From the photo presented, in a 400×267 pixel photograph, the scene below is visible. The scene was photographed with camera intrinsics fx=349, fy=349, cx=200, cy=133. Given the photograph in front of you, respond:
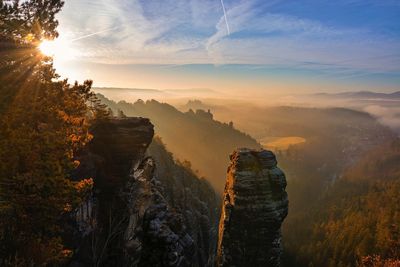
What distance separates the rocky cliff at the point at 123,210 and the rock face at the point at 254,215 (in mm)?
4625

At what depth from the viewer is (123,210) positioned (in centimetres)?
3366

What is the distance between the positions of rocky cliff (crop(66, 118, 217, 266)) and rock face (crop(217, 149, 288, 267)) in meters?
4.63

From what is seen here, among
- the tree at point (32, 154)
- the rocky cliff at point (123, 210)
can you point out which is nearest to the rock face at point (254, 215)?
the rocky cliff at point (123, 210)

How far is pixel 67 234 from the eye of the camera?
2741cm

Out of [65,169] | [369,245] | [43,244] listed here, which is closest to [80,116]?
[65,169]

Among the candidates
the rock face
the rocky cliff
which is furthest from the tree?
the rock face

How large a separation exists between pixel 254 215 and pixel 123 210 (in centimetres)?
1265

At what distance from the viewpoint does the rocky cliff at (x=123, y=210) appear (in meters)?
22.8

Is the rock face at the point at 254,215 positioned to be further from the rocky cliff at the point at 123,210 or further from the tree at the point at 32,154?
the tree at the point at 32,154

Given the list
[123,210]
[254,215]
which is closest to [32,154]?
[123,210]

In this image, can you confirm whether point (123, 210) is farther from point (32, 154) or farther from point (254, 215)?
point (32, 154)

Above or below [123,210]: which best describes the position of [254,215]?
below

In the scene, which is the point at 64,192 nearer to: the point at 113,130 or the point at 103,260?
the point at 103,260

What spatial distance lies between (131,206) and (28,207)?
15335mm
